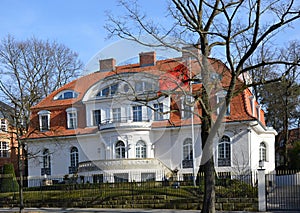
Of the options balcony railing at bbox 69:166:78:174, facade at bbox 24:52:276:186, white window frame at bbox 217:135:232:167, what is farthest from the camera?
balcony railing at bbox 69:166:78:174

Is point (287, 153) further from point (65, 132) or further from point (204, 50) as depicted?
point (204, 50)

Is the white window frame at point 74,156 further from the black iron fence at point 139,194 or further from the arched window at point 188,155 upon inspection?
the black iron fence at point 139,194

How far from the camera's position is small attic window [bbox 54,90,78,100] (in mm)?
40259

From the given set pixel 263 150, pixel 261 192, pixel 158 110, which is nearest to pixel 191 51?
pixel 158 110

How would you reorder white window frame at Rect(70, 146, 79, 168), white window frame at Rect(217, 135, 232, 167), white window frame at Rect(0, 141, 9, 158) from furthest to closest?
white window frame at Rect(0, 141, 9, 158), white window frame at Rect(70, 146, 79, 168), white window frame at Rect(217, 135, 232, 167)

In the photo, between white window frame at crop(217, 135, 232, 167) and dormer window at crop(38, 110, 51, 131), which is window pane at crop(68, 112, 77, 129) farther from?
white window frame at crop(217, 135, 232, 167)

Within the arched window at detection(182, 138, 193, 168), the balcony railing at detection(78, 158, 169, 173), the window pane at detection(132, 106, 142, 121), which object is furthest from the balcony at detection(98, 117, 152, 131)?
the arched window at detection(182, 138, 193, 168)

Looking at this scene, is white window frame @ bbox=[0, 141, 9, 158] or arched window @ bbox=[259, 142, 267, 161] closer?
arched window @ bbox=[259, 142, 267, 161]

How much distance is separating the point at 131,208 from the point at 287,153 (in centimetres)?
2417

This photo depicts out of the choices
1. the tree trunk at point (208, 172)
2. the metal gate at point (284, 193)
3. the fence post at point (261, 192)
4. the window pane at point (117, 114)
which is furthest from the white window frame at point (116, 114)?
the tree trunk at point (208, 172)

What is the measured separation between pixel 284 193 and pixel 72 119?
22.7m

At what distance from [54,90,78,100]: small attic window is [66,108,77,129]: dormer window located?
1351 millimetres

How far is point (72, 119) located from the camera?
4019 cm

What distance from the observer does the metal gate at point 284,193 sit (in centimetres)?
2097
